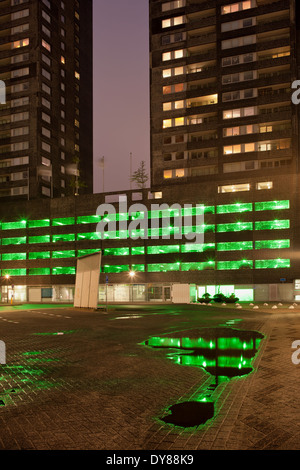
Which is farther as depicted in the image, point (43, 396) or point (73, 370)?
point (73, 370)

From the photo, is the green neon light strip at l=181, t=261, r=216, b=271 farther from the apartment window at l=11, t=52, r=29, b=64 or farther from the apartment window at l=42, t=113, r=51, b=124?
the apartment window at l=11, t=52, r=29, b=64

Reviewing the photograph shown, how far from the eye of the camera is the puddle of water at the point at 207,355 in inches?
271

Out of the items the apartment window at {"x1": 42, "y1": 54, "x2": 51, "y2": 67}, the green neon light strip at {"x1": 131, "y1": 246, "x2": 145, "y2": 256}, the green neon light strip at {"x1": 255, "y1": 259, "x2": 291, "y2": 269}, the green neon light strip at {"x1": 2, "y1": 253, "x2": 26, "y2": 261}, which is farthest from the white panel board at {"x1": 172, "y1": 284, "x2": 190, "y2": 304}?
the apartment window at {"x1": 42, "y1": 54, "x2": 51, "y2": 67}

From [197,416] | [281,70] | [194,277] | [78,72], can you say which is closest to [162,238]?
[194,277]

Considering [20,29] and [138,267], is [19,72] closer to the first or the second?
[20,29]

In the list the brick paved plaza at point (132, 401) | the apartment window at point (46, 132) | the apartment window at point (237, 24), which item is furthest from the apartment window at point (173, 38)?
the brick paved plaza at point (132, 401)

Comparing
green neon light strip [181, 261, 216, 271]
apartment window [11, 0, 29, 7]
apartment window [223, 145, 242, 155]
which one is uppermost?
apartment window [11, 0, 29, 7]

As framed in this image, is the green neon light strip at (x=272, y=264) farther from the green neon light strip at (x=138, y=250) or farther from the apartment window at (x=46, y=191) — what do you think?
the apartment window at (x=46, y=191)

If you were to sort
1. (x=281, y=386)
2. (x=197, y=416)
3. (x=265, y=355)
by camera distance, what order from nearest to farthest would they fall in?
(x=197, y=416)
(x=281, y=386)
(x=265, y=355)

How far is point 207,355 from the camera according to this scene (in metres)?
12.7

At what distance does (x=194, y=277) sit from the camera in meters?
66.8

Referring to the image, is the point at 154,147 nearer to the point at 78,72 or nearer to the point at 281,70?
the point at 281,70

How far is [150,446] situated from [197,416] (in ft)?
4.75

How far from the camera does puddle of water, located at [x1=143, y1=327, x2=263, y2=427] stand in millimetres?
6891
